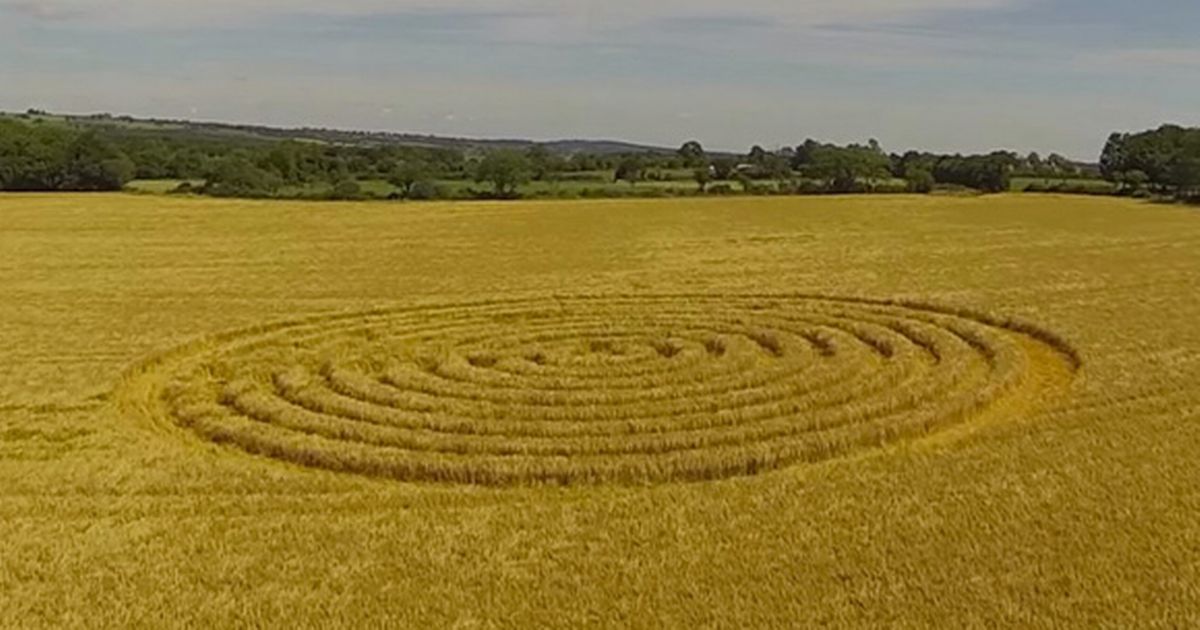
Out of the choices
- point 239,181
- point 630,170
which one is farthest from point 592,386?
point 630,170

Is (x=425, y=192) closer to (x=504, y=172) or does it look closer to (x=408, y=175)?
(x=408, y=175)

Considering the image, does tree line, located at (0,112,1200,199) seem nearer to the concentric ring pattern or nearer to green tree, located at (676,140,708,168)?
green tree, located at (676,140,708,168)

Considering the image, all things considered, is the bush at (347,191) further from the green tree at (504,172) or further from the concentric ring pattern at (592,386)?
the concentric ring pattern at (592,386)

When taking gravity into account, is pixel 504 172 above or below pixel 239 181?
above

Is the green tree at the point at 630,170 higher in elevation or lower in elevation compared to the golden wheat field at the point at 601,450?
higher

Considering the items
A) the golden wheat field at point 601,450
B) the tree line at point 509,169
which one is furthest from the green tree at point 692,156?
the golden wheat field at point 601,450

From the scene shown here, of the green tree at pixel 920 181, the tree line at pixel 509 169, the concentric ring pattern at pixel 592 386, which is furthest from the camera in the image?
the green tree at pixel 920 181

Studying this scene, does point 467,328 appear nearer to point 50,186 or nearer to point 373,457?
point 373,457
